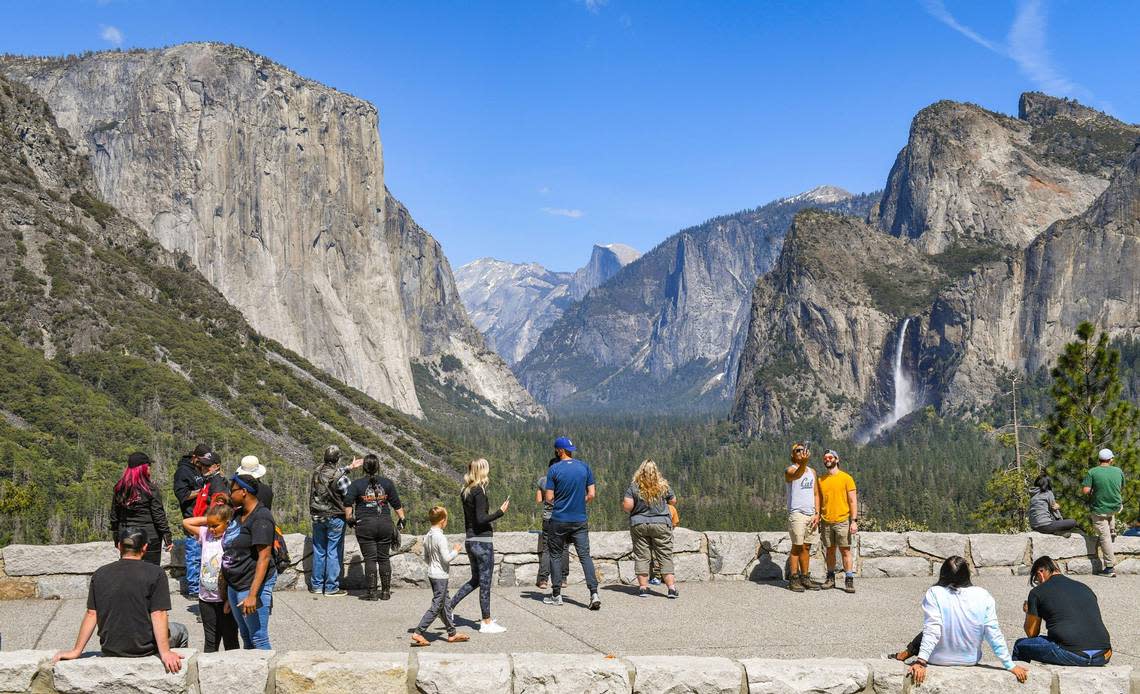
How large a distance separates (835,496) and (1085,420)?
2111 cm

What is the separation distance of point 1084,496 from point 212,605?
51.9 ft

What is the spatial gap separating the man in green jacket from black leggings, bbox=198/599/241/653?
607 inches

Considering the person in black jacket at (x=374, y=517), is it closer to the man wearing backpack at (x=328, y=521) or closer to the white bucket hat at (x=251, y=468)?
the man wearing backpack at (x=328, y=521)

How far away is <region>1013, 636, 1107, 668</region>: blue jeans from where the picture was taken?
11.0m

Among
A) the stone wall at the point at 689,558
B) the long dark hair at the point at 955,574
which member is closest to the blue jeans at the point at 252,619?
the stone wall at the point at 689,558

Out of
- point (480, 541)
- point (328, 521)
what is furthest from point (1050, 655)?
point (328, 521)

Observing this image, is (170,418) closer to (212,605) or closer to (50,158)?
(50,158)

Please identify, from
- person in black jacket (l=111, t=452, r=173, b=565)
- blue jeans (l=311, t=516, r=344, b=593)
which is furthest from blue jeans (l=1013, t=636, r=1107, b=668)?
person in black jacket (l=111, t=452, r=173, b=565)

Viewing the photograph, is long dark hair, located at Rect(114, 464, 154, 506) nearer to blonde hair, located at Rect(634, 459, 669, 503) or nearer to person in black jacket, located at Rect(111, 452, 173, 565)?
person in black jacket, located at Rect(111, 452, 173, 565)

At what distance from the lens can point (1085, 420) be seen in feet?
110

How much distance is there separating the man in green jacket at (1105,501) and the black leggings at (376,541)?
1286 centimetres

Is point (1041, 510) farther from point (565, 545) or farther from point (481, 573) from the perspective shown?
point (481, 573)

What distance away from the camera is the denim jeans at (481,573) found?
13961mm

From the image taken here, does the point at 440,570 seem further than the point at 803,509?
No
